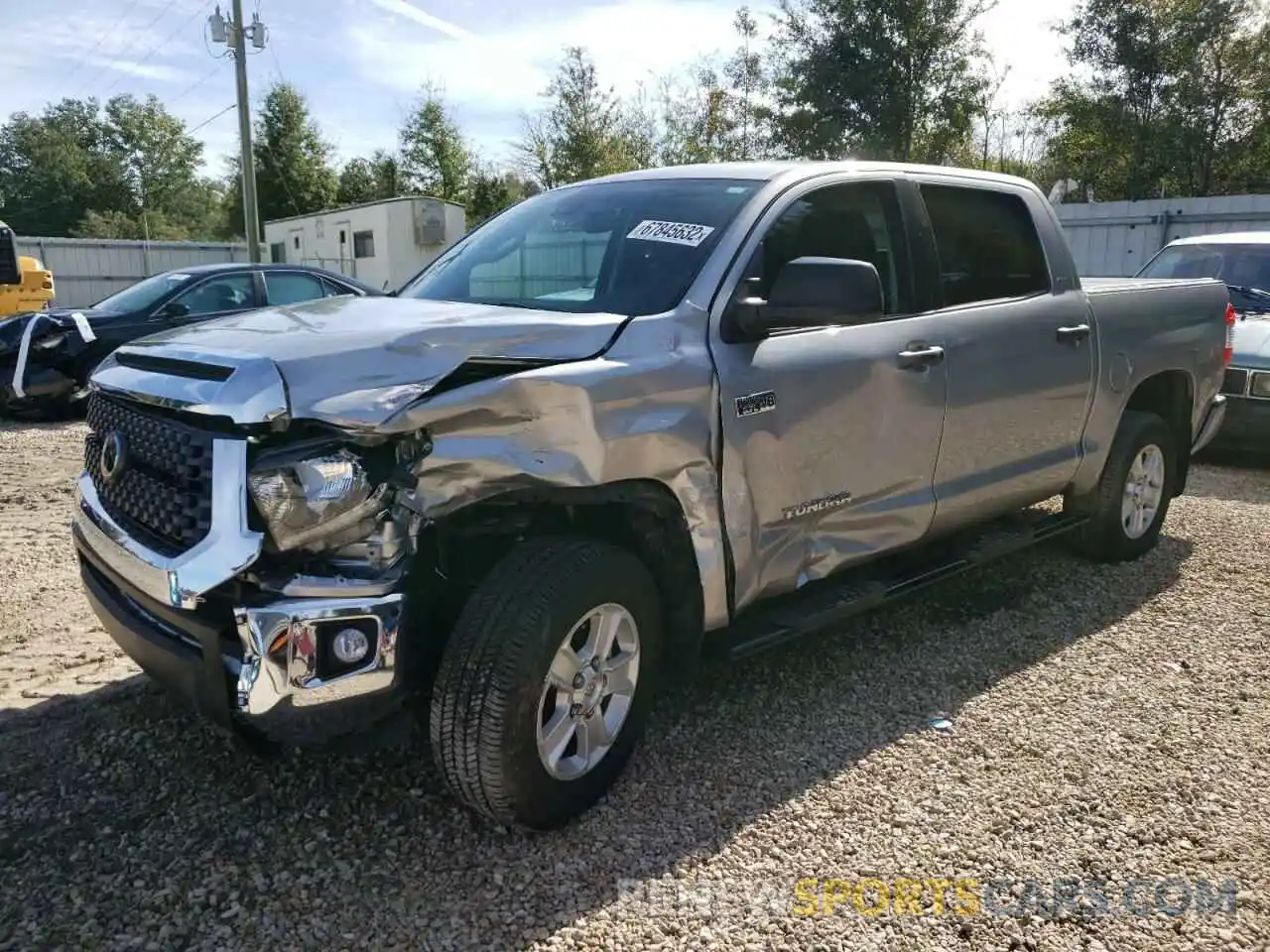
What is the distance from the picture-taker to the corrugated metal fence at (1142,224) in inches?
603

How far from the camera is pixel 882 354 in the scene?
3.51m

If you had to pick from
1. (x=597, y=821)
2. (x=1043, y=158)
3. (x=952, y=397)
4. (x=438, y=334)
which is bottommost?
(x=597, y=821)

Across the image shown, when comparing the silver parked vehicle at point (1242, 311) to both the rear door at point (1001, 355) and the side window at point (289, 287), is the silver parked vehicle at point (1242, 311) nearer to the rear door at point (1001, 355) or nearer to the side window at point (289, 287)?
the rear door at point (1001, 355)

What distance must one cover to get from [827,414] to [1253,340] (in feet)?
19.7

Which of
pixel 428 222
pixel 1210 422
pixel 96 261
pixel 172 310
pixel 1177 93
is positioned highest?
pixel 1177 93

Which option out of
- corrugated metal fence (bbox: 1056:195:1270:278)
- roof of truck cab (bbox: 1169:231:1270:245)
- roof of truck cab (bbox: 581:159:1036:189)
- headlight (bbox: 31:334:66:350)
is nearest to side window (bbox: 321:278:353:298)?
headlight (bbox: 31:334:66:350)

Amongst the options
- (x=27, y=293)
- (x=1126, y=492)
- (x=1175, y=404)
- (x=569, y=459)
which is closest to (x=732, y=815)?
(x=569, y=459)

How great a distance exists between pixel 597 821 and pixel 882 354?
72.7 inches

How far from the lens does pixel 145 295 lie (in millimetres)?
9758

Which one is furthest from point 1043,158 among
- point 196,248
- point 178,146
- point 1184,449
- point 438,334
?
point 178,146

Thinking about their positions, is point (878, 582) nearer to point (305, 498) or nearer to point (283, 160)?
point (305, 498)

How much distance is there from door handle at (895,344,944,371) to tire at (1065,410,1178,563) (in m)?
1.74

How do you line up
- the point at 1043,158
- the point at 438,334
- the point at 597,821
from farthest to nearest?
the point at 1043,158 < the point at 597,821 < the point at 438,334

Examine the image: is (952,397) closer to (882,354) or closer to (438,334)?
(882,354)
